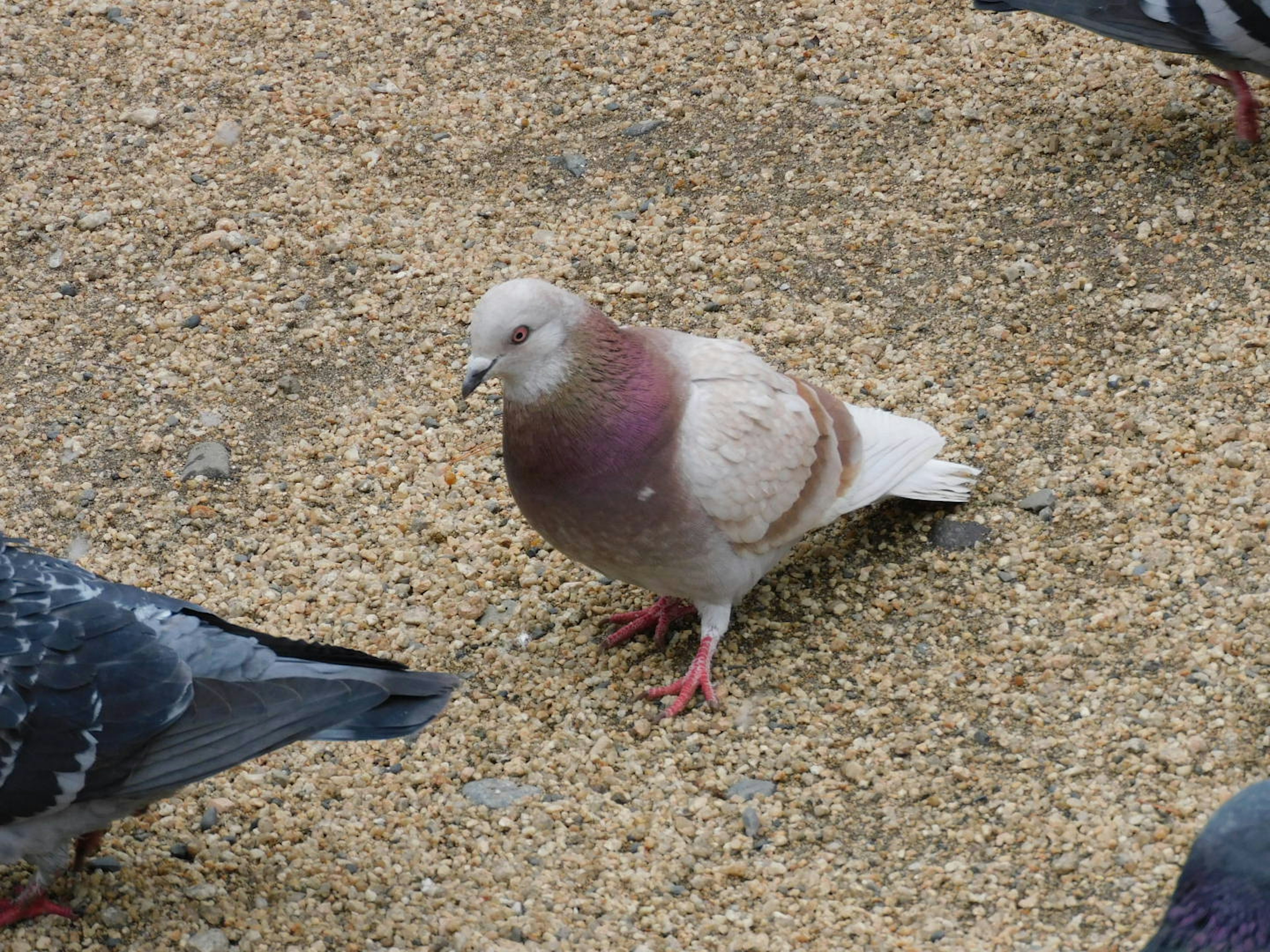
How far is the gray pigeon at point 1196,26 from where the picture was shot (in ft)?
16.8

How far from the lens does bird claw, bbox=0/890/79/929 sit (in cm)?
329

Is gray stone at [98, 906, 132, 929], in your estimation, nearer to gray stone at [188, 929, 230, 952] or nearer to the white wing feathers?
gray stone at [188, 929, 230, 952]

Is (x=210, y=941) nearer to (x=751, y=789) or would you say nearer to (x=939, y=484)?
(x=751, y=789)

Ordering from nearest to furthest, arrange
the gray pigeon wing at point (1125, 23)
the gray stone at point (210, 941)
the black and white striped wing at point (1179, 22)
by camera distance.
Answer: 1. the gray stone at point (210, 941)
2. the black and white striped wing at point (1179, 22)
3. the gray pigeon wing at point (1125, 23)

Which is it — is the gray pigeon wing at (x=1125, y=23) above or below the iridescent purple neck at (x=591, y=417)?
below

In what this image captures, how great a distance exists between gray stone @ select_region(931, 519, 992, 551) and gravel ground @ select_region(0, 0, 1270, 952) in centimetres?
4

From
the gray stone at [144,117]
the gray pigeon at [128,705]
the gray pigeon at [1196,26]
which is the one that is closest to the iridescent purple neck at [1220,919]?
the gray pigeon at [128,705]

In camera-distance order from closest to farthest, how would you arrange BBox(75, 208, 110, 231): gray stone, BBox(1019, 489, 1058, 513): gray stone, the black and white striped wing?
BBox(1019, 489, 1058, 513): gray stone → the black and white striped wing → BBox(75, 208, 110, 231): gray stone

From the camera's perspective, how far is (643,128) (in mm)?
6000

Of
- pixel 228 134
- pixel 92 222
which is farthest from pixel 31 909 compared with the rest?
pixel 228 134

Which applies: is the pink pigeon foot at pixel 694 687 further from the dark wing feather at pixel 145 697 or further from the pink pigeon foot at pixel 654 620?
the dark wing feather at pixel 145 697

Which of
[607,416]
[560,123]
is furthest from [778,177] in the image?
[607,416]

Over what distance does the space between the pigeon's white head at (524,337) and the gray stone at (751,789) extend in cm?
113

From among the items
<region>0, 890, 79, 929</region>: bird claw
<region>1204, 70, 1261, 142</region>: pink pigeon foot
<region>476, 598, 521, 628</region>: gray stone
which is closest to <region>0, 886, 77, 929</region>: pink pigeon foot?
<region>0, 890, 79, 929</region>: bird claw
